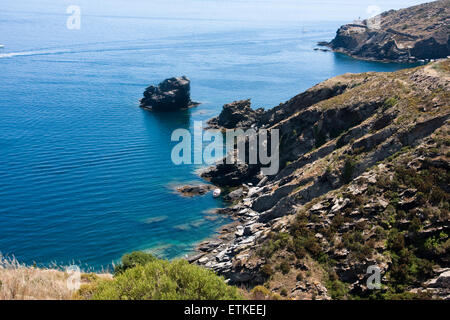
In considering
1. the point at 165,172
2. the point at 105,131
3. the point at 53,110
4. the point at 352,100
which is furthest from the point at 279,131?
the point at 53,110

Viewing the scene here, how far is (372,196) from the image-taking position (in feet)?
126

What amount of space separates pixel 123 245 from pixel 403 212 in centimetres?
3905

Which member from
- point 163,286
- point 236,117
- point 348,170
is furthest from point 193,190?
point 163,286

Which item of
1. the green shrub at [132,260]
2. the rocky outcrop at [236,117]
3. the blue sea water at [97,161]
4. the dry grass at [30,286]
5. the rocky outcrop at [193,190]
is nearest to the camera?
the dry grass at [30,286]

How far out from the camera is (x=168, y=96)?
419 ft

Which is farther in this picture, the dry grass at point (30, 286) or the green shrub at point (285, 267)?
the green shrub at point (285, 267)

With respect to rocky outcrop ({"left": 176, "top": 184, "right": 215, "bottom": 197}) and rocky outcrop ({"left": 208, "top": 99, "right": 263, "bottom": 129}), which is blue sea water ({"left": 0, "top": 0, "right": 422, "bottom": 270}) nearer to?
rocky outcrop ({"left": 176, "top": 184, "right": 215, "bottom": 197})

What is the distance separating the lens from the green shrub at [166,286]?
21.1 meters

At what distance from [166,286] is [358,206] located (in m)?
24.5

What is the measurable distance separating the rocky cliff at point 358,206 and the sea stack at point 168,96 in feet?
233

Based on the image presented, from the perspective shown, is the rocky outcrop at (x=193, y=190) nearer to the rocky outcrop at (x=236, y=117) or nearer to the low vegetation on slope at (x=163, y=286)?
the rocky outcrop at (x=236, y=117)

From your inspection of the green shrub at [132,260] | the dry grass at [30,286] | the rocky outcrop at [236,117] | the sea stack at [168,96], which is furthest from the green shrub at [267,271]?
the sea stack at [168,96]

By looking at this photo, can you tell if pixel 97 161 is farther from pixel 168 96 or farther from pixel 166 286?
pixel 166 286
